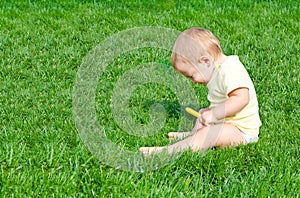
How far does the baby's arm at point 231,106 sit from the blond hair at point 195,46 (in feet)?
0.91

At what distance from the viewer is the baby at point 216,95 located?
11.2 feet

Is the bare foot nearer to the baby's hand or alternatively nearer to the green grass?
the green grass

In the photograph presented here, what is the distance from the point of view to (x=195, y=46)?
11.3 feet

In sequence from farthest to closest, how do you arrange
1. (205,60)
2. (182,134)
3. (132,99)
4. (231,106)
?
(132,99) → (182,134) → (205,60) → (231,106)

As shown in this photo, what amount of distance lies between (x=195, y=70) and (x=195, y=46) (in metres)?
0.16

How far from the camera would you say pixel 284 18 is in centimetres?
614

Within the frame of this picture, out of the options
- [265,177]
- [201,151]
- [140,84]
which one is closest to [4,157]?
[201,151]

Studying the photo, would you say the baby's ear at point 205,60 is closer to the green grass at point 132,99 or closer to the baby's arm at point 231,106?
the baby's arm at point 231,106

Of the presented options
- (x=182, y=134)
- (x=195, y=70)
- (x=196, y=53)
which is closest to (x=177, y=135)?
(x=182, y=134)

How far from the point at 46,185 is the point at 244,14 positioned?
4.02m

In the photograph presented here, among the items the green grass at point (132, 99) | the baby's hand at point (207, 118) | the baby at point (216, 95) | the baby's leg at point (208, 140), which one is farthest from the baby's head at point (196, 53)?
the green grass at point (132, 99)

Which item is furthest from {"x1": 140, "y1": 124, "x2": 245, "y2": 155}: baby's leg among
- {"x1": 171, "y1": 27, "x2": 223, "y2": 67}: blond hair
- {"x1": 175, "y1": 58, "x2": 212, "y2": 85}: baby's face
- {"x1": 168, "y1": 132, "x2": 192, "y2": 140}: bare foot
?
{"x1": 171, "y1": 27, "x2": 223, "y2": 67}: blond hair

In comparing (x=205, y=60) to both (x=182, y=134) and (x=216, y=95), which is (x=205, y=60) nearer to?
(x=216, y=95)

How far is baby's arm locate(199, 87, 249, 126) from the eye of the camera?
339 cm
